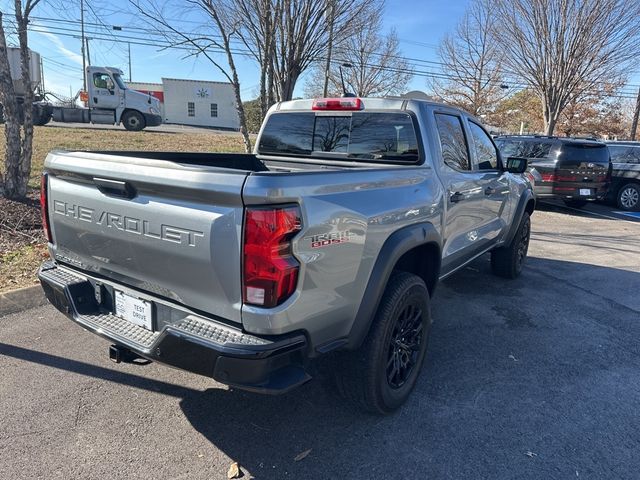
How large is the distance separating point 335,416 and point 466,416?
2.75 ft

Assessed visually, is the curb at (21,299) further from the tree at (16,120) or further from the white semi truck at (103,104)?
the white semi truck at (103,104)

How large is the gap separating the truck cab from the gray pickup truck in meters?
22.3

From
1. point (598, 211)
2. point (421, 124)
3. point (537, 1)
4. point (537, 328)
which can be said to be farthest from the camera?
point (537, 1)

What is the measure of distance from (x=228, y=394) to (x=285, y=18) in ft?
22.3

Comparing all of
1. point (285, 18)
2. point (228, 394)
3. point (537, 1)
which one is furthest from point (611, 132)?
point (228, 394)

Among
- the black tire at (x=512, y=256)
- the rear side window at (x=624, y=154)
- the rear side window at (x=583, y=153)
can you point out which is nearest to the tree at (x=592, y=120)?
the rear side window at (x=624, y=154)

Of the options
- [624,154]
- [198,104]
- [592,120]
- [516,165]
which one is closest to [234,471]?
[516,165]

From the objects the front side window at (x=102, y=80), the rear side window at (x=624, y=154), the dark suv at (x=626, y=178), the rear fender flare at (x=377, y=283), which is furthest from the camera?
the front side window at (x=102, y=80)

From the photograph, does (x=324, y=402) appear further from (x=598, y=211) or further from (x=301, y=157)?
(x=598, y=211)

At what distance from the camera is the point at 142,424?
277 cm

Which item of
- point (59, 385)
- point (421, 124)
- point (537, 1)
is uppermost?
point (537, 1)

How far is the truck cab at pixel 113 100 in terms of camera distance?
23.0m

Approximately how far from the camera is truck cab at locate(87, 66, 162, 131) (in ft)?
75.4

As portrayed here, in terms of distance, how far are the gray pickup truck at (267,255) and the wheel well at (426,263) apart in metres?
0.01
